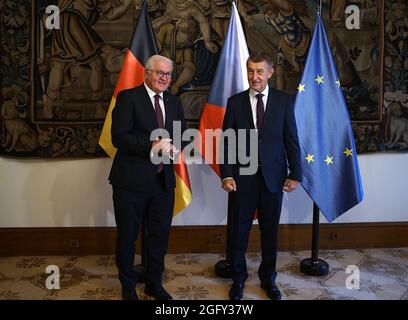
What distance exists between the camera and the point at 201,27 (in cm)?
341

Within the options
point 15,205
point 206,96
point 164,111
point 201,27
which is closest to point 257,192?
point 164,111

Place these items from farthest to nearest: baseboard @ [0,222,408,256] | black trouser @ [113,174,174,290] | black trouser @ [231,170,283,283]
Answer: baseboard @ [0,222,408,256], black trouser @ [231,170,283,283], black trouser @ [113,174,174,290]

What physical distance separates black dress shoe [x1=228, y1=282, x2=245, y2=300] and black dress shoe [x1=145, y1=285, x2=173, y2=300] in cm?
38

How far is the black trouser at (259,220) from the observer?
9.20ft

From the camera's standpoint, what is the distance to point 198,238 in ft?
12.0

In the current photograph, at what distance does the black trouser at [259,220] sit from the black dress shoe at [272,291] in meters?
0.03

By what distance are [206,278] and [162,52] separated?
5.40 ft

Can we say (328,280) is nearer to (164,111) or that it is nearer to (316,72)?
(316,72)

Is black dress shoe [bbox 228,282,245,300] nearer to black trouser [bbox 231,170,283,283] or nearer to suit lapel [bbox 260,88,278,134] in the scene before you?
black trouser [bbox 231,170,283,283]

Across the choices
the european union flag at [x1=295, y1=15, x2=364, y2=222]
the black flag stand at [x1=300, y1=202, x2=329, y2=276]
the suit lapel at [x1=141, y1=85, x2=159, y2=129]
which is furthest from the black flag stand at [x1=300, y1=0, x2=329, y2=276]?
the suit lapel at [x1=141, y1=85, x2=159, y2=129]

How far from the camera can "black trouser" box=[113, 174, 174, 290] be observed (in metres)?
2.69

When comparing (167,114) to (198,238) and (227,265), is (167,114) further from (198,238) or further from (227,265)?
(198,238)

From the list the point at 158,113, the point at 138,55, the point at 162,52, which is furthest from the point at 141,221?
the point at 162,52

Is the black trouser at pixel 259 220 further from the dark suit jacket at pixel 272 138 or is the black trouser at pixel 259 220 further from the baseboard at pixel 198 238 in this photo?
the baseboard at pixel 198 238
